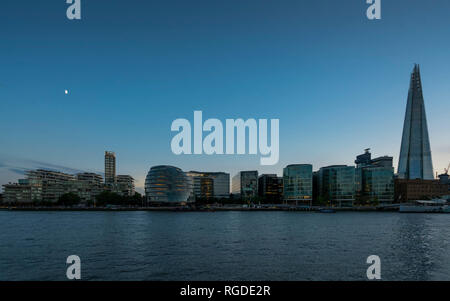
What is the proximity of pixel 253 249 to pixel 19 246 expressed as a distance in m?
32.2

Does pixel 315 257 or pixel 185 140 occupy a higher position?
pixel 185 140

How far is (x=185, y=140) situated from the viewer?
14.6 meters

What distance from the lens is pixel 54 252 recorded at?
32750 millimetres

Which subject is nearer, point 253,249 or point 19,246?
point 253,249

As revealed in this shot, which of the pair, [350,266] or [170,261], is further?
[170,261]

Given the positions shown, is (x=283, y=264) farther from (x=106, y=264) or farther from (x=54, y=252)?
(x=54, y=252)
